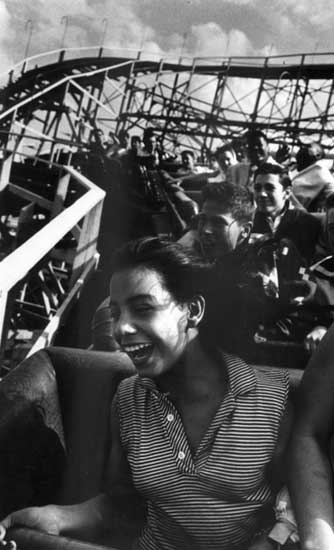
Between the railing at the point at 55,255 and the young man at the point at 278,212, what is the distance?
94 cm

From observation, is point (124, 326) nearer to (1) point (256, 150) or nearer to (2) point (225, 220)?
(2) point (225, 220)

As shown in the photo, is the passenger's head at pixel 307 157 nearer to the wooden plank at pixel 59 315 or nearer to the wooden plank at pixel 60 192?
the wooden plank at pixel 59 315

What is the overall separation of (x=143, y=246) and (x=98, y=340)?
1.12 metres

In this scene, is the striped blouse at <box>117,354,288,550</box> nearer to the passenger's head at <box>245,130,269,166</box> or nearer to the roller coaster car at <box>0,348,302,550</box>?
the roller coaster car at <box>0,348,302,550</box>

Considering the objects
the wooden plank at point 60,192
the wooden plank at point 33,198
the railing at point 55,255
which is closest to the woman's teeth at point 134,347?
the railing at point 55,255

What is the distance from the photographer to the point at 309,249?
8.46 ft

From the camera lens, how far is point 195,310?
4.42 feet

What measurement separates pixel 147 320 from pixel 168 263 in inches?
6.0

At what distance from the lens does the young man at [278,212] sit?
2.67 m

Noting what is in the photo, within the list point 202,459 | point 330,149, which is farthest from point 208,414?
point 330,149

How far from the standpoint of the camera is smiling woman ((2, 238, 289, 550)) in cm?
120

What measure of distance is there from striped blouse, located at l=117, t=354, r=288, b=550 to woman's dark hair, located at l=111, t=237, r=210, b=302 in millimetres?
220

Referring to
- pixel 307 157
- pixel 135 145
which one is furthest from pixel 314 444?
pixel 135 145

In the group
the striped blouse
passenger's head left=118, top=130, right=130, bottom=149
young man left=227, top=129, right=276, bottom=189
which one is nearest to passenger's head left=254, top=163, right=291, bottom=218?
young man left=227, top=129, right=276, bottom=189
